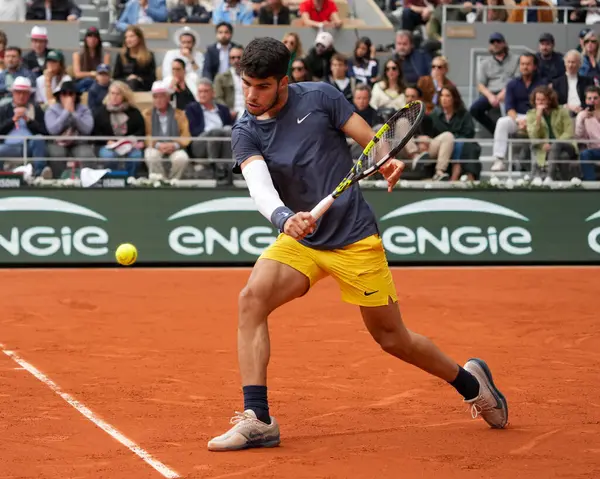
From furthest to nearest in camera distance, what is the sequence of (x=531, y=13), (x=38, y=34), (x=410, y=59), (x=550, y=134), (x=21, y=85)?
(x=531, y=13)
(x=410, y=59)
(x=38, y=34)
(x=550, y=134)
(x=21, y=85)

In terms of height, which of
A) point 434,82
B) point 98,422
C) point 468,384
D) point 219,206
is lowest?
point 219,206

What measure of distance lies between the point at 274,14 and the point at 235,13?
782 mm

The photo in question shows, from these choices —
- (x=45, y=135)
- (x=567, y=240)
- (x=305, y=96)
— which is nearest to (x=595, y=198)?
(x=567, y=240)

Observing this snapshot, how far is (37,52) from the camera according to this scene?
16.3 m

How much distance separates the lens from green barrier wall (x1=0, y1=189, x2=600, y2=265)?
47.1 ft

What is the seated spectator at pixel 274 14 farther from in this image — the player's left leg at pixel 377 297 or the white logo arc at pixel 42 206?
the player's left leg at pixel 377 297

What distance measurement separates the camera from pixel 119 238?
1443 cm

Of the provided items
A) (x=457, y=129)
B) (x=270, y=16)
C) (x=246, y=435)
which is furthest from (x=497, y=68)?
(x=246, y=435)

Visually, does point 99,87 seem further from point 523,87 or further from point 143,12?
point 523,87

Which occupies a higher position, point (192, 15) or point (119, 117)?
point (192, 15)

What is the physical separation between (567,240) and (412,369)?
7547 millimetres

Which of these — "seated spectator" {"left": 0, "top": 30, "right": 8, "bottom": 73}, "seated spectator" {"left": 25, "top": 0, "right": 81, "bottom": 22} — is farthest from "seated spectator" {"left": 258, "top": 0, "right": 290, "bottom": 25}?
"seated spectator" {"left": 0, "top": 30, "right": 8, "bottom": 73}

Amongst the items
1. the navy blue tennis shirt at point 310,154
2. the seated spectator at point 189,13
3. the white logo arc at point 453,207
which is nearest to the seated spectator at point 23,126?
the seated spectator at point 189,13

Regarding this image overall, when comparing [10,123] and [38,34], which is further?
[38,34]
